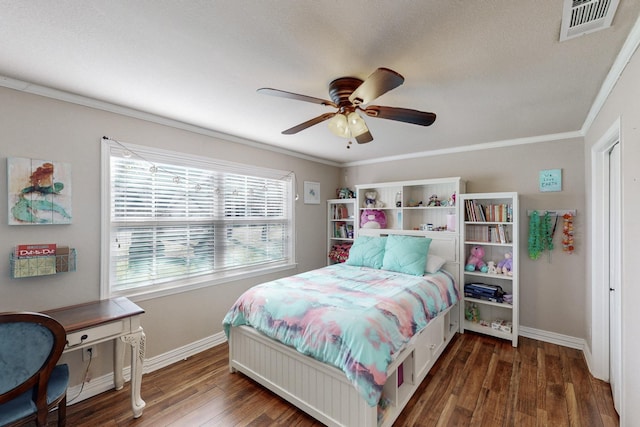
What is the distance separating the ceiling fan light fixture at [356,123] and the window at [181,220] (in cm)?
180

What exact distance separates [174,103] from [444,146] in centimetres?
308

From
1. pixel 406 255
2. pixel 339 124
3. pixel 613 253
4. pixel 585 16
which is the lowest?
pixel 406 255

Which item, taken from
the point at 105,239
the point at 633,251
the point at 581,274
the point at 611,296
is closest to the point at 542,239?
the point at 581,274

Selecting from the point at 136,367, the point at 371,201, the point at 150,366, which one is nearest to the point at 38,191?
the point at 136,367

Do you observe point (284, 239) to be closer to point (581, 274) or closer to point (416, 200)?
point (416, 200)

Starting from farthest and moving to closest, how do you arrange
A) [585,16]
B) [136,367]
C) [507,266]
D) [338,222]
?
1. [338,222]
2. [507,266]
3. [136,367]
4. [585,16]

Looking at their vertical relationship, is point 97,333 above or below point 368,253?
below

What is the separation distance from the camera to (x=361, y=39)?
55.7 inches

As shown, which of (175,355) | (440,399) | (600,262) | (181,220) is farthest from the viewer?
(181,220)

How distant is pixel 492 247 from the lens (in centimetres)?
343

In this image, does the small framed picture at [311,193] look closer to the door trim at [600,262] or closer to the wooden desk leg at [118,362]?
the wooden desk leg at [118,362]

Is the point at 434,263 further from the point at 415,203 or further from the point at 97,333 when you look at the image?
the point at 97,333

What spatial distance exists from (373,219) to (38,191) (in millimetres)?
3501

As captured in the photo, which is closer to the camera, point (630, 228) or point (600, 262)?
point (630, 228)
